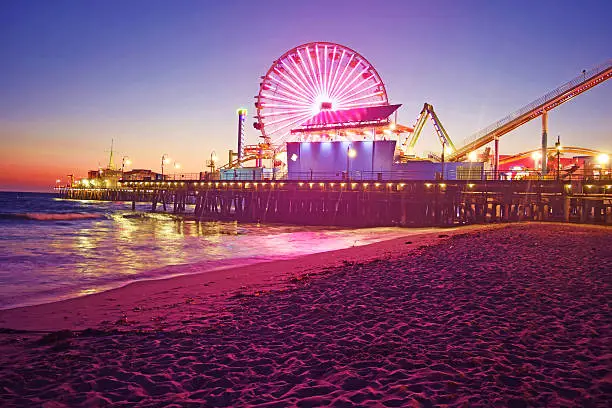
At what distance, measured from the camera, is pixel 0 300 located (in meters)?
9.50

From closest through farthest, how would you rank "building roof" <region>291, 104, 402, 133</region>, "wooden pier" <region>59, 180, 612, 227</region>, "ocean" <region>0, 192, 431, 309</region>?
"ocean" <region>0, 192, 431, 309</region>
"wooden pier" <region>59, 180, 612, 227</region>
"building roof" <region>291, 104, 402, 133</region>

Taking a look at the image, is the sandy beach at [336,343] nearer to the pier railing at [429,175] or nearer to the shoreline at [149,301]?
the shoreline at [149,301]

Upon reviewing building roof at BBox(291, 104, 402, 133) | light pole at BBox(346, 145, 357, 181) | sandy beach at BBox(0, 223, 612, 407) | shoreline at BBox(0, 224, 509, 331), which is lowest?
shoreline at BBox(0, 224, 509, 331)

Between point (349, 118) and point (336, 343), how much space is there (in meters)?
37.1

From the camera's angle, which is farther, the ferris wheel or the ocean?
the ferris wheel

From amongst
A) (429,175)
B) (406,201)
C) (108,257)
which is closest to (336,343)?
(108,257)

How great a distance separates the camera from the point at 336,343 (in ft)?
16.4

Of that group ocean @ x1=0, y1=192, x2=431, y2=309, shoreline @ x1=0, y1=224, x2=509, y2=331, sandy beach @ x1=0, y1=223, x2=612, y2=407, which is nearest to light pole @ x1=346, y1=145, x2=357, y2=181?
ocean @ x1=0, y1=192, x2=431, y2=309

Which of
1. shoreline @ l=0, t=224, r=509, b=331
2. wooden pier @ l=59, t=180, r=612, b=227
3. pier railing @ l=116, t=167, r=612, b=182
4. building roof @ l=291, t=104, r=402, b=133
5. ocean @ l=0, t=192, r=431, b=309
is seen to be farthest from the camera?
building roof @ l=291, t=104, r=402, b=133

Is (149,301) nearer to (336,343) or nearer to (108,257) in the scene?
(336,343)

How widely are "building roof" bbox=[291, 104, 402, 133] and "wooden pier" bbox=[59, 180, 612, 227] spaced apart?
8020 mm

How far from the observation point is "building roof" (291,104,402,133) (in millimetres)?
38156

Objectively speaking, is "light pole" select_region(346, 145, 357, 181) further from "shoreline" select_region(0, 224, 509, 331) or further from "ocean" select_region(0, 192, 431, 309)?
"shoreline" select_region(0, 224, 509, 331)

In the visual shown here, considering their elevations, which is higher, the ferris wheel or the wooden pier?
the ferris wheel
